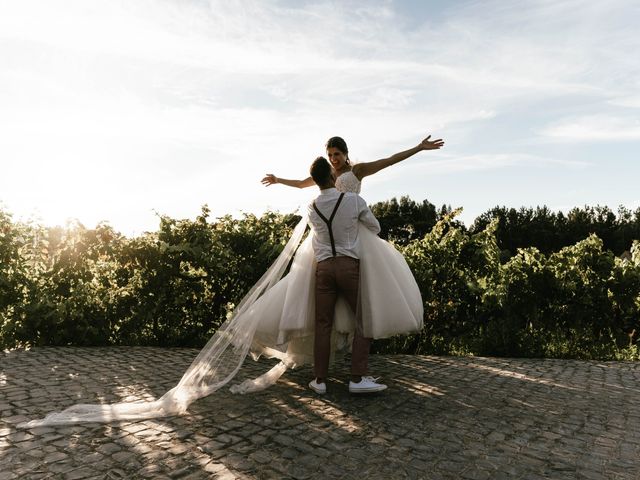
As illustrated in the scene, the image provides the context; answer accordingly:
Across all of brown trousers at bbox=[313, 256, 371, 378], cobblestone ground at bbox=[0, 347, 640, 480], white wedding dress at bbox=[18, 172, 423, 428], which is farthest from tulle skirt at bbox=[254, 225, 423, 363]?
cobblestone ground at bbox=[0, 347, 640, 480]

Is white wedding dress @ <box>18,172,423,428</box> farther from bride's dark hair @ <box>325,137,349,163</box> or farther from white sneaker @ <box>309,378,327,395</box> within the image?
white sneaker @ <box>309,378,327,395</box>

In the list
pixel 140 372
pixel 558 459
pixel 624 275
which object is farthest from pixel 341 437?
pixel 624 275

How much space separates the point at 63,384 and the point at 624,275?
8.09 m

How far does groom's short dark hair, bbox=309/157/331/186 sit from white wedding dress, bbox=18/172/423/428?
0.15 metres

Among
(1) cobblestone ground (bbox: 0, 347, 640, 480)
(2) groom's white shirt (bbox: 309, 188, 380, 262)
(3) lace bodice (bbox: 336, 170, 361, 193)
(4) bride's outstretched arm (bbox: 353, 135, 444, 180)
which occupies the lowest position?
(1) cobblestone ground (bbox: 0, 347, 640, 480)

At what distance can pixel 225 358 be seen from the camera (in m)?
5.31

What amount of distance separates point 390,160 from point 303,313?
1838 millimetres

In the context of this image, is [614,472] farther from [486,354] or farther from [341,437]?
[486,354]

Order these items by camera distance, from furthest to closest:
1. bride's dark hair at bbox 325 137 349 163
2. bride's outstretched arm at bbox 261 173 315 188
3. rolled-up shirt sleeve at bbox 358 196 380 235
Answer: bride's outstretched arm at bbox 261 173 315 188
bride's dark hair at bbox 325 137 349 163
rolled-up shirt sleeve at bbox 358 196 380 235

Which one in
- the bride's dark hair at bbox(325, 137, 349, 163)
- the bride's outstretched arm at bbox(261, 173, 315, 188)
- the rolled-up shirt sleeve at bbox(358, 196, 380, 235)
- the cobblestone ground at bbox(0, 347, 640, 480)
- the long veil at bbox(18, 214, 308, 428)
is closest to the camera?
the cobblestone ground at bbox(0, 347, 640, 480)

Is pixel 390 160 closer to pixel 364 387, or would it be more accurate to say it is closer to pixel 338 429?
pixel 364 387

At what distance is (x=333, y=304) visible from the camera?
17.0ft

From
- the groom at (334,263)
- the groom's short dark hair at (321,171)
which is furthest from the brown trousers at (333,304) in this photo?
the groom's short dark hair at (321,171)

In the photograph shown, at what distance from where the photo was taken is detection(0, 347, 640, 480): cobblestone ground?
3.49 m
